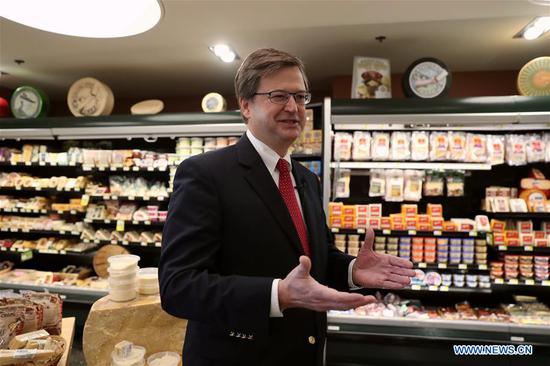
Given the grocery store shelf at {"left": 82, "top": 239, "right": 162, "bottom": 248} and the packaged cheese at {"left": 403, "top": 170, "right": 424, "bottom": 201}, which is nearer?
the packaged cheese at {"left": 403, "top": 170, "right": 424, "bottom": 201}

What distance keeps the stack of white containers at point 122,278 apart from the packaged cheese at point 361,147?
2254 mm

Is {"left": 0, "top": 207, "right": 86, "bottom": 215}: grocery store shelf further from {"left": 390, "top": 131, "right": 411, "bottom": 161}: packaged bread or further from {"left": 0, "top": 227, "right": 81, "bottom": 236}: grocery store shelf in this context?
{"left": 390, "top": 131, "right": 411, "bottom": 161}: packaged bread

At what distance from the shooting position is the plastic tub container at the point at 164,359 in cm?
217

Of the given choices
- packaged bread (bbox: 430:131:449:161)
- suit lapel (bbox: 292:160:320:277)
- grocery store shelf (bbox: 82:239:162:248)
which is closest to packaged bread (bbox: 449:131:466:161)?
packaged bread (bbox: 430:131:449:161)

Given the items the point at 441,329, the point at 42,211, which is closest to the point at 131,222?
the point at 42,211

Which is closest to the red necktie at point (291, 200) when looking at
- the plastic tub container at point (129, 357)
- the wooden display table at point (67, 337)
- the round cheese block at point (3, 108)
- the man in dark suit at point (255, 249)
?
the man in dark suit at point (255, 249)

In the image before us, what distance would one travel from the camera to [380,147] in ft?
11.2

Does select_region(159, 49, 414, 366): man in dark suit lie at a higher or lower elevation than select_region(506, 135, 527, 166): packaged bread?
lower

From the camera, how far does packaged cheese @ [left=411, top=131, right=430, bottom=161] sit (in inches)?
131

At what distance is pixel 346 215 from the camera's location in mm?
3422

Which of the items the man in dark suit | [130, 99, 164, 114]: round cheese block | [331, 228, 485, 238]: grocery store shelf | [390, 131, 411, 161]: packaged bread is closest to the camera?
the man in dark suit

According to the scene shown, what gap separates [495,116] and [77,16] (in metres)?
3.23

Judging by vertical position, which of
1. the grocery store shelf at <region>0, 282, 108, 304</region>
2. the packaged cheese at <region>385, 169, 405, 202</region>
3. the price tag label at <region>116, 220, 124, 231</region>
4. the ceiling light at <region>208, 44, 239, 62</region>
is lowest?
the grocery store shelf at <region>0, 282, 108, 304</region>

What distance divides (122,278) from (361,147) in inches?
95.5
